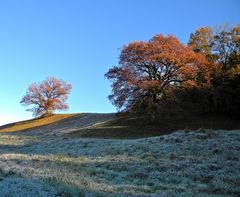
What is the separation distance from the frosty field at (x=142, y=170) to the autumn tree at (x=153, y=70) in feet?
64.0

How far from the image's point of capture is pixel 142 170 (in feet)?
55.6

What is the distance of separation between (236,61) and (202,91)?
11.7 meters

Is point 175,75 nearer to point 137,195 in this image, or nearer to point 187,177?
point 187,177

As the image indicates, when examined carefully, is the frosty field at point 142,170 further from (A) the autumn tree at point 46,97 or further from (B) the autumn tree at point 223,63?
(A) the autumn tree at point 46,97

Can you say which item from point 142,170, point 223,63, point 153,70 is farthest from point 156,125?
point 142,170

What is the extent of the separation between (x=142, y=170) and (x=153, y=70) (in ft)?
108

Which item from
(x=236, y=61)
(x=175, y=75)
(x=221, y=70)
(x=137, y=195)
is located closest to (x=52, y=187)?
(x=137, y=195)

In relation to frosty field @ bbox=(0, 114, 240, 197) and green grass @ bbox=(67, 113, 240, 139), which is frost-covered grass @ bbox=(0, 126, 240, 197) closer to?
frosty field @ bbox=(0, 114, 240, 197)

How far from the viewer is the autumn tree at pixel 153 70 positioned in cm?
4659

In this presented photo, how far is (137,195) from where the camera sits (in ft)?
35.7

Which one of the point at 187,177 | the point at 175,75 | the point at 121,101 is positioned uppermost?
the point at 175,75

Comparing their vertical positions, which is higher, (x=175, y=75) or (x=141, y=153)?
(x=175, y=75)

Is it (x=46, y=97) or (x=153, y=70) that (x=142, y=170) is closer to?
(x=153, y=70)

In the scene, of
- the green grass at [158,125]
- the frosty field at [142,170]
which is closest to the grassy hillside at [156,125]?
the green grass at [158,125]
